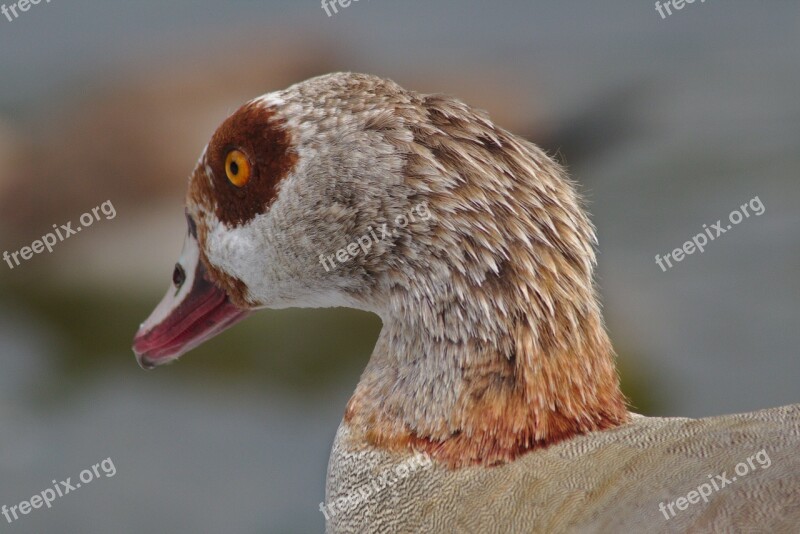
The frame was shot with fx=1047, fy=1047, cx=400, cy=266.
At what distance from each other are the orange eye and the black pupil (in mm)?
381

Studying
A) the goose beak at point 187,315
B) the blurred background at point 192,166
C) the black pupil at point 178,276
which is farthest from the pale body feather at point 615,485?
the blurred background at point 192,166

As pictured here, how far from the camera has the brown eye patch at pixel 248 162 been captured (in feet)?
7.26

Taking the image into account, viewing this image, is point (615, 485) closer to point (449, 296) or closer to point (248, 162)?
point (449, 296)

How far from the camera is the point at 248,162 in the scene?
7.41 feet

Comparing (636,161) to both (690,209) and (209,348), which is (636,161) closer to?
(690,209)

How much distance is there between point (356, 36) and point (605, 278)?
8.54ft

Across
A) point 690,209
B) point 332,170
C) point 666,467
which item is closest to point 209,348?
point 690,209

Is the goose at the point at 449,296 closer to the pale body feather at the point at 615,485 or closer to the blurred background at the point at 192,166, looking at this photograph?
the pale body feather at the point at 615,485

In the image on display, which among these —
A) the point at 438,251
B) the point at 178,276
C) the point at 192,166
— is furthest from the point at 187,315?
the point at 192,166

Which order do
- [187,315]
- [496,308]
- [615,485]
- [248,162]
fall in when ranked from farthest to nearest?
[187,315] → [248,162] → [496,308] → [615,485]

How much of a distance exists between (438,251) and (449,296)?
0.09 m

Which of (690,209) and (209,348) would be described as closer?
(209,348)

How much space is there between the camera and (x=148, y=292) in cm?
531

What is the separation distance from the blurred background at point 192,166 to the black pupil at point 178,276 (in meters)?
1.75
